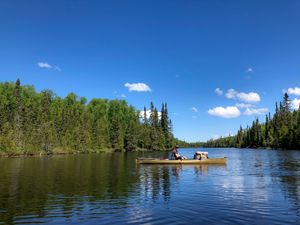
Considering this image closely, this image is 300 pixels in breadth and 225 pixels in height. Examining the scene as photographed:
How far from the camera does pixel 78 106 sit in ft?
523

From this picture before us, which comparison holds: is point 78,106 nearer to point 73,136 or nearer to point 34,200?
point 73,136

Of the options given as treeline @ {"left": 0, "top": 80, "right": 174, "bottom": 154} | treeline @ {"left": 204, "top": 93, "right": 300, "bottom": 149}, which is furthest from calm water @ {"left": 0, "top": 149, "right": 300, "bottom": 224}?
treeline @ {"left": 204, "top": 93, "right": 300, "bottom": 149}

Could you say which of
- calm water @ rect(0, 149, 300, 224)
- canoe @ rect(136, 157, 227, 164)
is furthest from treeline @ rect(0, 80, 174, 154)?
calm water @ rect(0, 149, 300, 224)

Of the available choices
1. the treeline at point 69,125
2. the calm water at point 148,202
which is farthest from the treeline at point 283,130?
the calm water at point 148,202

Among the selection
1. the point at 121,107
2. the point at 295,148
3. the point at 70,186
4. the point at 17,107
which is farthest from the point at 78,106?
the point at 70,186

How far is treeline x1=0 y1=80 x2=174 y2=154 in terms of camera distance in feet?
318

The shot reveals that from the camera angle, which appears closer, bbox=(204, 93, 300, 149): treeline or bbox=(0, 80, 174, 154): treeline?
bbox=(0, 80, 174, 154): treeline

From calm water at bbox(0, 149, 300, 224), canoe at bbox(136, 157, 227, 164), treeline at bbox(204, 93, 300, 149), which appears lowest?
calm water at bbox(0, 149, 300, 224)

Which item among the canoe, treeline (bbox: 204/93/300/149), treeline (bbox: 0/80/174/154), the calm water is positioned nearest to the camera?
the calm water

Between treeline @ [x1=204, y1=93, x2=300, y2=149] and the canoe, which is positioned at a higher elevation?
treeline @ [x1=204, y1=93, x2=300, y2=149]

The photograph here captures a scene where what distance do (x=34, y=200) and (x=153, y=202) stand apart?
26.5ft

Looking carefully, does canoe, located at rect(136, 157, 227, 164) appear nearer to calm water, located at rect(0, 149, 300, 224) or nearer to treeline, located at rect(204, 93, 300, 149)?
calm water, located at rect(0, 149, 300, 224)

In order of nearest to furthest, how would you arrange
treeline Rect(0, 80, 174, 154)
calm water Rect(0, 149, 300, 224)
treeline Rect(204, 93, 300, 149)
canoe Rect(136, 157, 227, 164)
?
calm water Rect(0, 149, 300, 224) < canoe Rect(136, 157, 227, 164) < treeline Rect(0, 80, 174, 154) < treeline Rect(204, 93, 300, 149)

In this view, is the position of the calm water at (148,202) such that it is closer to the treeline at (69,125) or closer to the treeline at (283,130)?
the treeline at (69,125)
